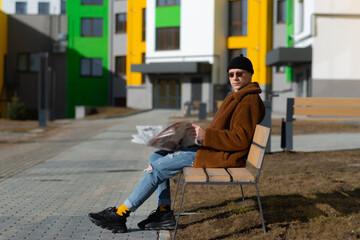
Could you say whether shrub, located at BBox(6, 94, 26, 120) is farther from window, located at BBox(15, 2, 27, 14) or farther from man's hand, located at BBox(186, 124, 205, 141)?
window, located at BBox(15, 2, 27, 14)

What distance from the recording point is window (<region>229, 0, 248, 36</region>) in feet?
123

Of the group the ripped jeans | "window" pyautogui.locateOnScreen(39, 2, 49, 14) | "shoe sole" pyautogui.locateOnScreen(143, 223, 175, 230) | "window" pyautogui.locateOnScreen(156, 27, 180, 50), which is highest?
"window" pyautogui.locateOnScreen(39, 2, 49, 14)

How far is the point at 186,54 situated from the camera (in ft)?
125

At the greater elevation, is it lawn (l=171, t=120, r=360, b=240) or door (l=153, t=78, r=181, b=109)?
door (l=153, t=78, r=181, b=109)

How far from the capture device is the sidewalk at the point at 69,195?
189 inches

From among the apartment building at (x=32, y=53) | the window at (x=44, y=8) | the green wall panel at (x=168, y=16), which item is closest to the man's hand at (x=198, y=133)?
the green wall panel at (x=168, y=16)

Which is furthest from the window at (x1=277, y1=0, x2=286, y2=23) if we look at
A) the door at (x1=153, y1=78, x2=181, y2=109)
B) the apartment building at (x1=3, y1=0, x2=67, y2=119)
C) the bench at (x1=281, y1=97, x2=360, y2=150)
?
the bench at (x1=281, y1=97, x2=360, y2=150)

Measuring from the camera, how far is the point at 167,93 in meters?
40.4

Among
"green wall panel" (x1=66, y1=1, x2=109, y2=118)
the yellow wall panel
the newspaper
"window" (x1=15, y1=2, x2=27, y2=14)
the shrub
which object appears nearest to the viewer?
the newspaper

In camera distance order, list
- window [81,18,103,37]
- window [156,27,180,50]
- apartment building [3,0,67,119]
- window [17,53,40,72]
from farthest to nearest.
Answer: window [81,18,103,37] < window [17,53,40,72] < apartment building [3,0,67,119] < window [156,27,180,50]

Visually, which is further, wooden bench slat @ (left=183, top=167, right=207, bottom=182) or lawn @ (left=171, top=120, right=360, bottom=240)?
lawn @ (left=171, top=120, right=360, bottom=240)

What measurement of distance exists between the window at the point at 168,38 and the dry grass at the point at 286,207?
3083cm

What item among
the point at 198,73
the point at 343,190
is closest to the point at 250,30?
the point at 198,73

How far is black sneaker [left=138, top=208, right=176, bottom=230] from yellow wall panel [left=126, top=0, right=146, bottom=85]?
3733 centimetres
